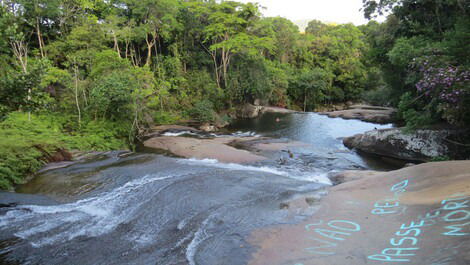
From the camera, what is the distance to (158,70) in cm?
2561

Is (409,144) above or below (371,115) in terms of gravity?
below

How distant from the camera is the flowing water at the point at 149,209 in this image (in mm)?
4852

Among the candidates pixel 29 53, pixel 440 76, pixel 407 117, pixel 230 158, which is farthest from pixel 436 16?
pixel 29 53

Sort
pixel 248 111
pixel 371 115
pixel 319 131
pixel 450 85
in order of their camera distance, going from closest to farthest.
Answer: pixel 450 85 → pixel 319 131 → pixel 371 115 → pixel 248 111

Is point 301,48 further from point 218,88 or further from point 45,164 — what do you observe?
point 45,164

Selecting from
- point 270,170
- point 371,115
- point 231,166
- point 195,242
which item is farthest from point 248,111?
point 195,242

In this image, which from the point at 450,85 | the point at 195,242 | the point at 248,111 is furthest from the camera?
the point at 248,111

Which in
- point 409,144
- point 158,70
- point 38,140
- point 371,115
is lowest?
point 409,144

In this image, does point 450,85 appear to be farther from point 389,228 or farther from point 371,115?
point 371,115

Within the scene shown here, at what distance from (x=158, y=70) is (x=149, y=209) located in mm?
21285

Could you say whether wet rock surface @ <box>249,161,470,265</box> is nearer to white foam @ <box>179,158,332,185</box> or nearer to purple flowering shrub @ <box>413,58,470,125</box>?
white foam @ <box>179,158,332,185</box>

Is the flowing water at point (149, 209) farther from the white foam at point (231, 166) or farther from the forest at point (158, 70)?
the forest at point (158, 70)

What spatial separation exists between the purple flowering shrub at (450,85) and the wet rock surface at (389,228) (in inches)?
149


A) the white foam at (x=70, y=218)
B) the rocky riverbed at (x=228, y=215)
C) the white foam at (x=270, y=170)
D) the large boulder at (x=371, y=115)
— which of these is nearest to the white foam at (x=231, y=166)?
the white foam at (x=270, y=170)
